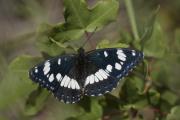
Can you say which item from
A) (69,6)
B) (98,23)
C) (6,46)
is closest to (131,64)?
(98,23)

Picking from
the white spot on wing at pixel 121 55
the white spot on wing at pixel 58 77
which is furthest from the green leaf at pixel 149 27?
the white spot on wing at pixel 58 77

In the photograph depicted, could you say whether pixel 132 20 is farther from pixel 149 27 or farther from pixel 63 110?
pixel 63 110

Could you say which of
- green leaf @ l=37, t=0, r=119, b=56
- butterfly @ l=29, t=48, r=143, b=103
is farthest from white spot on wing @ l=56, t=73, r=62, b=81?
green leaf @ l=37, t=0, r=119, b=56

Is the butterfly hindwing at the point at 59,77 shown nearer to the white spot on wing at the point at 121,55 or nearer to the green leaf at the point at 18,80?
the green leaf at the point at 18,80

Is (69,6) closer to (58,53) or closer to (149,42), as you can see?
(58,53)

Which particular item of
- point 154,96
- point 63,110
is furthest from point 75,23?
point 63,110
